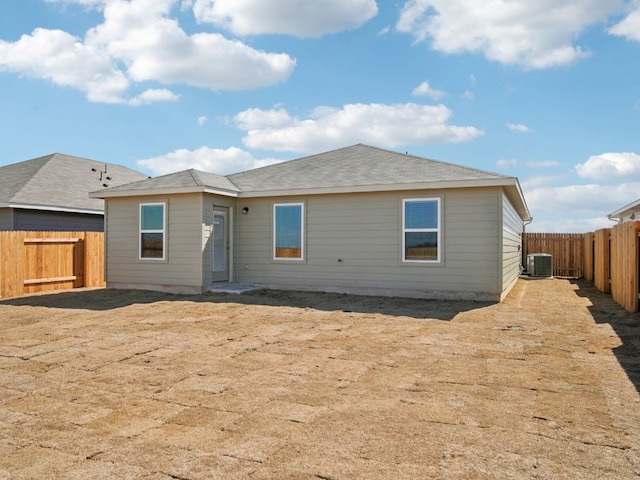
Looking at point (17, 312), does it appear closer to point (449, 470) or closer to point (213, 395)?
point (213, 395)

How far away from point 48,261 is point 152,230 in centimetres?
341

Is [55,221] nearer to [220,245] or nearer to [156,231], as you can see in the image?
[156,231]

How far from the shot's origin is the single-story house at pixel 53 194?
50.5ft

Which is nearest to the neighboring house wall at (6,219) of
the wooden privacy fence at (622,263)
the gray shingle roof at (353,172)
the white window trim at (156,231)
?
the white window trim at (156,231)

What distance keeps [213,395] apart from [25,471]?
5.45ft

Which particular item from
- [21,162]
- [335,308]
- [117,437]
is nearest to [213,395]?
[117,437]

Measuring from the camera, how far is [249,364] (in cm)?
545

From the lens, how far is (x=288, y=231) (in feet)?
41.1

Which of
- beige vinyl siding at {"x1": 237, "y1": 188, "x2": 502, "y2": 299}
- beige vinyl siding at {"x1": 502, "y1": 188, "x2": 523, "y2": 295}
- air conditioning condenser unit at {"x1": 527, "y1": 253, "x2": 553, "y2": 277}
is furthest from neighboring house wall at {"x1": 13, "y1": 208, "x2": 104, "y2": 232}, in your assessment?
air conditioning condenser unit at {"x1": 527, "y1": 253, "x2": 553, "y2": 277}

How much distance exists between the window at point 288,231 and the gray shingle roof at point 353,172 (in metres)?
0.58

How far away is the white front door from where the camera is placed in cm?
1275

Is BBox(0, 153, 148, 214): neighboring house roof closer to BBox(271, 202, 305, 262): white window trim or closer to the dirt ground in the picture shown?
BBox(271, 202, 305, 262): white window trim

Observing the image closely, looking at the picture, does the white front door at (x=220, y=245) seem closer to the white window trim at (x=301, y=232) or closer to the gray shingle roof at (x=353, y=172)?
the gray shingle roof at (x=353, y=172)

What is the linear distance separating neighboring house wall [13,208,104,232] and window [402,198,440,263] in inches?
473
